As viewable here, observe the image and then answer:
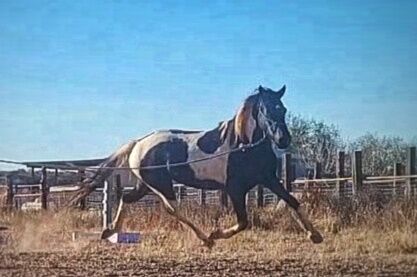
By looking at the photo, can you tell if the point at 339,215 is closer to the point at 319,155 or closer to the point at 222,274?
the point at 319,155

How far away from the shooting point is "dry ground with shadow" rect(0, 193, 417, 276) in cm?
562

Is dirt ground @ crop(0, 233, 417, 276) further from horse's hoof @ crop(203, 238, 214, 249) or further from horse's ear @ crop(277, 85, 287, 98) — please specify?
horse's ear @ crop(277, 85, 287, 98)

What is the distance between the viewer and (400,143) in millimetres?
5676

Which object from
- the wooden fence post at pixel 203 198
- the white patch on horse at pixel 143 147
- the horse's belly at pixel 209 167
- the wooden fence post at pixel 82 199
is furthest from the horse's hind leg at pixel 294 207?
the wooden fence post at pixel 82 199

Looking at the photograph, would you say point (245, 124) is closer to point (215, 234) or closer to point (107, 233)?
point (215, 234)

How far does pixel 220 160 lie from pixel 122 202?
686 millimetres

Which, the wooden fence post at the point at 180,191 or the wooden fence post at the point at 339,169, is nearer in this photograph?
the wooden fence post at the point at 339,169

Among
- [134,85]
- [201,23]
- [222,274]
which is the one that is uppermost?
[201,23]

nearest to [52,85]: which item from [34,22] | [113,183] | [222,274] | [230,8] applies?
[34,22]

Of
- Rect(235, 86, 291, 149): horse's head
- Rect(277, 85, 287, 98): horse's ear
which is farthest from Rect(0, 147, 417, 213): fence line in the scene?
Rect(277, 85, 287, 98): horse's ear

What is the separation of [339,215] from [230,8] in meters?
1.44

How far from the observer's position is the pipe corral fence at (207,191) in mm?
5664

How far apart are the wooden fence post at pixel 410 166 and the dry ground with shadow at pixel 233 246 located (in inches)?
2.8

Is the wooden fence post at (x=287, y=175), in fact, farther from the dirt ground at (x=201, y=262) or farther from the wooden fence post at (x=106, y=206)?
the wooden fence post at (x=106, y=206)
